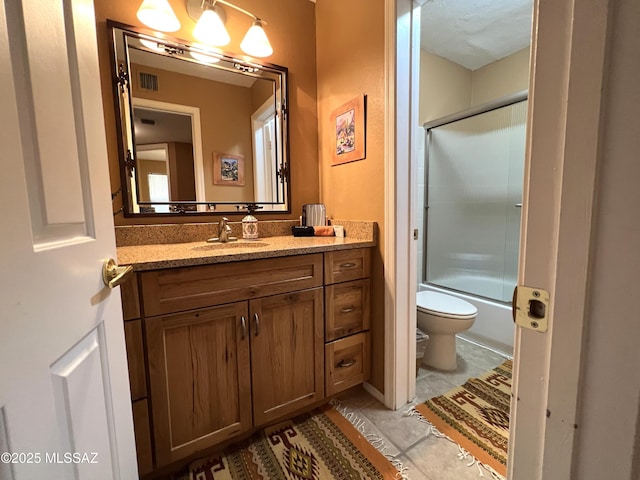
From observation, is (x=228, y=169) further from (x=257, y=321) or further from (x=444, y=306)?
(x=444, y=306)

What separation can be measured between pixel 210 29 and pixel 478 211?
2302 mm

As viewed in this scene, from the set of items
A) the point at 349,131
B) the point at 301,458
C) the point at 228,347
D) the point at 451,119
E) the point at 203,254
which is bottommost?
the point at 301,458

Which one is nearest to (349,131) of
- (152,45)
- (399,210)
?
(399,210)

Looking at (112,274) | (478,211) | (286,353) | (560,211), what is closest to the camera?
(560,211)

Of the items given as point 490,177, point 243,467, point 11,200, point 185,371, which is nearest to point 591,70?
point 11,200

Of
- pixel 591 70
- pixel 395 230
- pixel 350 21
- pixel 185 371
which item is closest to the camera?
pixel 591 70

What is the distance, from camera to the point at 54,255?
0.43m

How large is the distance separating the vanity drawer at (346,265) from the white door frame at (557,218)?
950mm

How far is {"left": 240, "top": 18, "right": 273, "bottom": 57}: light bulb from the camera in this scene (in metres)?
1.52

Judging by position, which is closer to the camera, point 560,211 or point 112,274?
point 560,211

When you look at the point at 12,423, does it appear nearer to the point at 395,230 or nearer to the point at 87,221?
the point at 87,221

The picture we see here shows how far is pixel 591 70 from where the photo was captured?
1.01 feet

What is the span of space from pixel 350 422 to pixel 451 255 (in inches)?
68.6

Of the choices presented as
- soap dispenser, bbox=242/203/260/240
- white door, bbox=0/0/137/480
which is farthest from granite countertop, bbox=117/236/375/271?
white door, bbox=0/0/137/480
